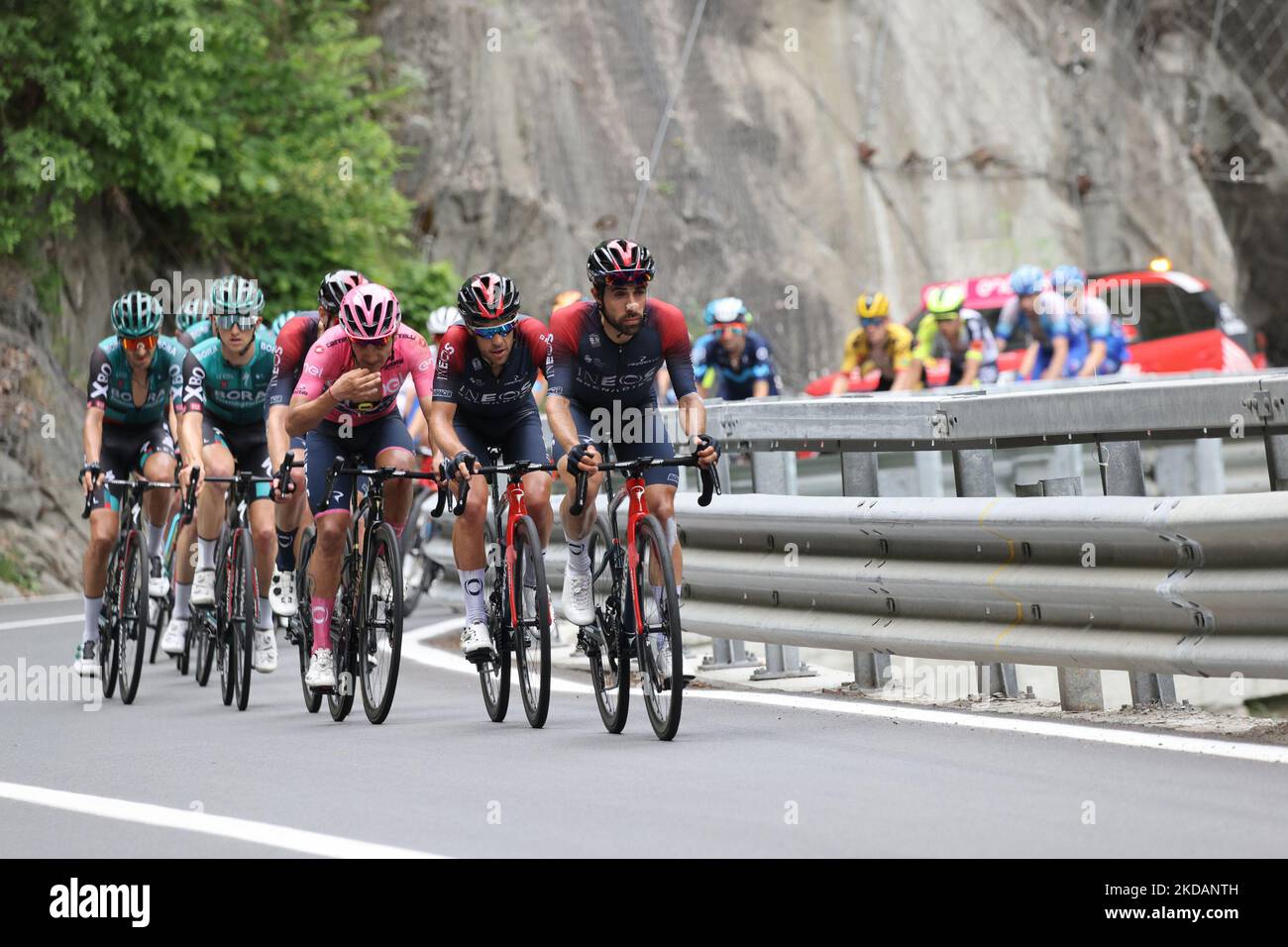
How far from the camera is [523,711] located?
388 inches

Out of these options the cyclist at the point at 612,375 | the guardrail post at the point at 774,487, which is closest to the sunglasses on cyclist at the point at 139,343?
the cyclist at the point at 612,375

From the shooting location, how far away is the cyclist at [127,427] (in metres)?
11.3

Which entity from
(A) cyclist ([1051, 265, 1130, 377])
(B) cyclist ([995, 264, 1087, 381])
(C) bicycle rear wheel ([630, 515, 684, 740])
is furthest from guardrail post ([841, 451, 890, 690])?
(A) cyclist ([1051, 265, 1130, 377])

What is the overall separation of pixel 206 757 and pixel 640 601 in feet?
6.21

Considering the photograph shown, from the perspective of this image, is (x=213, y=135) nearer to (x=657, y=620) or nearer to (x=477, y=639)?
(x=477, y=639)

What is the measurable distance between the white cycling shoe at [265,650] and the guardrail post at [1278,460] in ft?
17.4

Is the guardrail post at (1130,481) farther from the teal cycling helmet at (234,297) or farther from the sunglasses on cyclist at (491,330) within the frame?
the teal cycling helmet at (234,297)

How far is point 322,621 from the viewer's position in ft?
32.5

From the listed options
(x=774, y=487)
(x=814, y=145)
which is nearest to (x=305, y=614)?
(x=774, y=487)

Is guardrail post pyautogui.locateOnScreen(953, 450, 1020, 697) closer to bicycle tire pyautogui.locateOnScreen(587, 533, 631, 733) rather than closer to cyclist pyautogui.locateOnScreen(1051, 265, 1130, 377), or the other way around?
bicycle tire pyautogui.locateOnScreen(587, 533, 631, 733)

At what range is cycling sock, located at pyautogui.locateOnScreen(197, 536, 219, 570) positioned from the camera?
1146 centimetres
